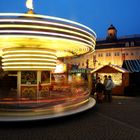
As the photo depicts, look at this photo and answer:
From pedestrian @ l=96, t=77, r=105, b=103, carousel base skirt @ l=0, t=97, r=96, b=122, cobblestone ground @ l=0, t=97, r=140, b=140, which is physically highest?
pedestrian @ l=96, t=77, r=105, b=103

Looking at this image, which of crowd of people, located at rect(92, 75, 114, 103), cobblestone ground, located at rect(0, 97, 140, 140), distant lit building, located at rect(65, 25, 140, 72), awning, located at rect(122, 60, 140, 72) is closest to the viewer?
cobblestone ground, located at rect(0, 97, 140, 140)

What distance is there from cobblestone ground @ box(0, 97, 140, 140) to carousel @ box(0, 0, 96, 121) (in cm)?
28

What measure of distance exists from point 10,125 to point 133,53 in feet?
175

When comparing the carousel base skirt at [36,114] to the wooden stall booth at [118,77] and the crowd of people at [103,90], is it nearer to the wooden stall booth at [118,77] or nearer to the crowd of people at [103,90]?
the crowd of people at [103,90]

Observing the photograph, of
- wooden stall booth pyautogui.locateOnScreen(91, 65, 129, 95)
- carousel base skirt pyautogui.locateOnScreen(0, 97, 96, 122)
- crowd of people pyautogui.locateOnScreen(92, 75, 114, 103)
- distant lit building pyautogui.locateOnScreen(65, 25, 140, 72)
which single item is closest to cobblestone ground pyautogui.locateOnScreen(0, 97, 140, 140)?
carousel base skirt pyautogui.locateOnScreen(0, 97, 96, 122)

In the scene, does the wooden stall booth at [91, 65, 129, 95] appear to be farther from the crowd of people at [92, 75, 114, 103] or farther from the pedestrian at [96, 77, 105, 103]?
the pedestrian at [96, 77, 105, 103]

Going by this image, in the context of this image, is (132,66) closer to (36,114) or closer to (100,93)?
(100,93)

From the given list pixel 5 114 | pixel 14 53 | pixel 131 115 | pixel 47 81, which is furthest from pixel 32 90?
pixel 131 115

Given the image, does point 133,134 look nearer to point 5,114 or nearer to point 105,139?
point 105,139

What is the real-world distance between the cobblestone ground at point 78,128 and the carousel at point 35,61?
0.92 feet

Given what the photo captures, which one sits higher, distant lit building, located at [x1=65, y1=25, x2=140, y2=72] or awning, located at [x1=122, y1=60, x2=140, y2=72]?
distant lit building, located at [x1=65, y1=25, x2=140, y2=72]

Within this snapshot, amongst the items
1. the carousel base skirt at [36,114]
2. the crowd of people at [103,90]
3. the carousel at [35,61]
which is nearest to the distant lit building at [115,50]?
the crowd of people at [103,90]

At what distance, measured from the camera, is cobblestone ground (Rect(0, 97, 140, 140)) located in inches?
278

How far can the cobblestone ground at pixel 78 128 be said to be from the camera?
7051 millimetres
